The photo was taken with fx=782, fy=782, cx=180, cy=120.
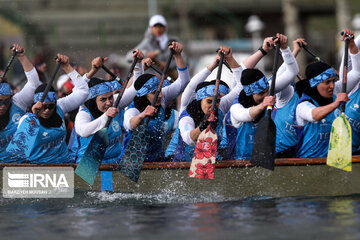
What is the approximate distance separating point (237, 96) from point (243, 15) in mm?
19521

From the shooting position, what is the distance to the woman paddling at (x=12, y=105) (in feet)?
30.8

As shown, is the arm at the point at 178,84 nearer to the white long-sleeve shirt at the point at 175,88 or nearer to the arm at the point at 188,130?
the white long-sleeve shirt at the point at 175,88

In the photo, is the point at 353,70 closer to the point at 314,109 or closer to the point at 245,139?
the point at 314,109

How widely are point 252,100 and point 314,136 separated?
77 cm

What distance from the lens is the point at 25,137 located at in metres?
8.96

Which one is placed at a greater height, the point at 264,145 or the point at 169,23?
the point at 169,23

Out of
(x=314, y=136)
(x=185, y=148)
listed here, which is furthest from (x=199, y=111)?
(x=314, y=136)

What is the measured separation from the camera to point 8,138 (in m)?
9.52

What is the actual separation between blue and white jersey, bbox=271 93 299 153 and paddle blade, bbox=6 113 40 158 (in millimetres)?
2702

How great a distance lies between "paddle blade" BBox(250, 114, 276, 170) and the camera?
313 inches

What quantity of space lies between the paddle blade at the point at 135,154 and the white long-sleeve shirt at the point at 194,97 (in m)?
0.48

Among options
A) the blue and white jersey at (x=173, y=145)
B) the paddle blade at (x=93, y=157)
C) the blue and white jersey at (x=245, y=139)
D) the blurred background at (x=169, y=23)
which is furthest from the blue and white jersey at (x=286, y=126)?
the blurred background at (x=169, y=23)

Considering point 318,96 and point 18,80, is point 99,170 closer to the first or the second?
point 318,96

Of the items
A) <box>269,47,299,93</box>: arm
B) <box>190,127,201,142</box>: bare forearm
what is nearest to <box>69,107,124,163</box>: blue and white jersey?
<box>190,127,201,142</box>: bare forearm
